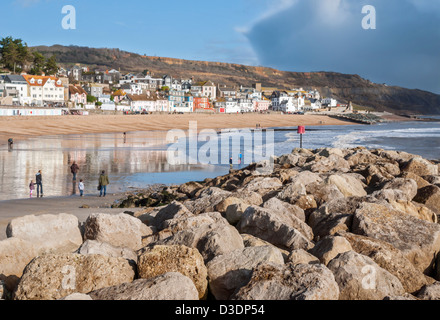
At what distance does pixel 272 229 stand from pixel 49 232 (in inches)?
126

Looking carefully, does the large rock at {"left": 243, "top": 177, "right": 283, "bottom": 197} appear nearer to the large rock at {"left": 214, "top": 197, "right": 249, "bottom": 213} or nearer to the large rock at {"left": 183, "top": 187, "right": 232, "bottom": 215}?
the large rock at {"left": 183, "top": 187, "right": 232, "bottom": 215}

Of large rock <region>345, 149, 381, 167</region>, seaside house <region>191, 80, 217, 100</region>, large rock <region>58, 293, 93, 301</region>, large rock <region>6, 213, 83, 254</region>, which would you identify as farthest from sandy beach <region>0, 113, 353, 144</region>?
seaside house <region>191, 80, 217, 100</region>

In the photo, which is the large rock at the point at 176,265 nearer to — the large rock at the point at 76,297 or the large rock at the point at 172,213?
the large rock at the point at 76,297

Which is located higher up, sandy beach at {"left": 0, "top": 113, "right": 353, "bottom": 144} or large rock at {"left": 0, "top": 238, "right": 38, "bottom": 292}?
sandy beach at {"left": 0, "top": 113, "right": 353, "bottom": 144}

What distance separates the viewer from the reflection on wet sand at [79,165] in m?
18.3

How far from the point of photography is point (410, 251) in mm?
6203

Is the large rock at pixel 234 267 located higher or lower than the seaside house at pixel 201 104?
lower

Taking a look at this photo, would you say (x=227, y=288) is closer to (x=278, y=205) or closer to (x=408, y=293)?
(x=408, y=293)

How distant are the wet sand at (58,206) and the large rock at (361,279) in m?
6.87

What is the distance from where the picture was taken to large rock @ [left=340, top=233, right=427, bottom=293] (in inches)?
215

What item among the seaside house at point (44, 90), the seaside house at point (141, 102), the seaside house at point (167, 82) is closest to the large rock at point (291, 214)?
the seaside house at point (44, 90)

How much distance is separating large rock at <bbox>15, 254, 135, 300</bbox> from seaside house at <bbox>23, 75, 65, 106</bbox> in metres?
90.1

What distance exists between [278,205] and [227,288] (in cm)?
283
